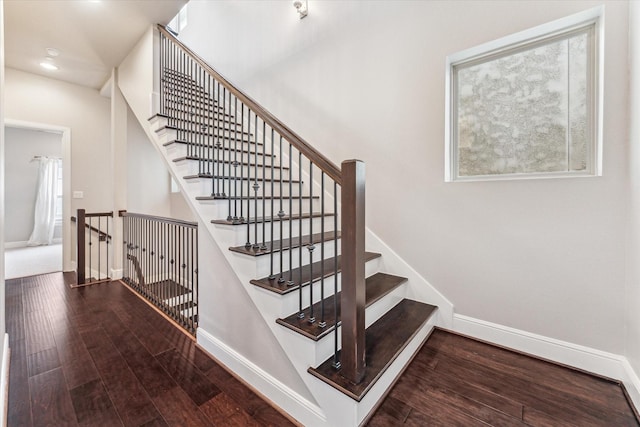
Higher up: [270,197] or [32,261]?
[270,197]

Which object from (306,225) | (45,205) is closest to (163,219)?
(306,225)

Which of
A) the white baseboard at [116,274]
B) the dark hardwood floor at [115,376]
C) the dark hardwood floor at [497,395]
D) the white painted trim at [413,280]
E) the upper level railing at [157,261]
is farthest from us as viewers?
the white baseboard at [116,274]

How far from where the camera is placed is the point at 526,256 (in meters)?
1.76

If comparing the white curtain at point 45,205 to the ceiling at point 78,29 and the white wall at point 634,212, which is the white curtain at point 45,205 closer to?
the ceiling at point 78,29

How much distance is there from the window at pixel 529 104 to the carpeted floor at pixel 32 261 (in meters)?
5.91

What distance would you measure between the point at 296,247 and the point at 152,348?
1393 millimetres

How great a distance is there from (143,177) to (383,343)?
13.9ft

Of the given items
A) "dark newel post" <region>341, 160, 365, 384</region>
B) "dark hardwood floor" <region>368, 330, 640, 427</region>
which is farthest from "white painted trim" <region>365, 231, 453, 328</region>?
"dark newel post" <region>341, 160, 365, 384</region>

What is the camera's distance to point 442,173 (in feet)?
6.73

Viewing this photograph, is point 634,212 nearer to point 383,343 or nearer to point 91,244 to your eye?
point 383,343

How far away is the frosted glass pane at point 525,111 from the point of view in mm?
1676

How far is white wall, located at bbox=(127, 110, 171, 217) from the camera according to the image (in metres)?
3.94

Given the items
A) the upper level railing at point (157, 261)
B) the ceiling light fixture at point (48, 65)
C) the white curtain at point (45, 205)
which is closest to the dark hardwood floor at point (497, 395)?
the upper level railing at point (157, 261)

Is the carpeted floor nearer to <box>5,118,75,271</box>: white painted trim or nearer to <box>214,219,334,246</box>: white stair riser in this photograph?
<box>5,118,75,271</box>: white painted trim
